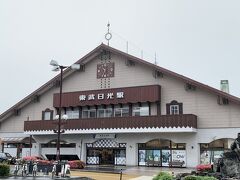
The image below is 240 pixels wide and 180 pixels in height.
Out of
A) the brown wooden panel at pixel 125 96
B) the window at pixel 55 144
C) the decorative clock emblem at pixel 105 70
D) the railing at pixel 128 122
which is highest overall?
the decorative clock emblem at pixel 105 70

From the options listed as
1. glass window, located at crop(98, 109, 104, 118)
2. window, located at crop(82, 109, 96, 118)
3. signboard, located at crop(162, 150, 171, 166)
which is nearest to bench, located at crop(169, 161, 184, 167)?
signboard, located at crop(162, 150, 171, 166)

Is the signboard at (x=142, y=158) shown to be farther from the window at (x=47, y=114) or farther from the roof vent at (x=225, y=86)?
the window at (x=47, y=114)

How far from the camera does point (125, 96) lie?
41344 millimetres

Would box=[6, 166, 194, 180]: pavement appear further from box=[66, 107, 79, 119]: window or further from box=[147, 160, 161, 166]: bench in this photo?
box=[66, 107, 79, 119]: window

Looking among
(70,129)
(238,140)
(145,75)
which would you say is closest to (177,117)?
(145,75)

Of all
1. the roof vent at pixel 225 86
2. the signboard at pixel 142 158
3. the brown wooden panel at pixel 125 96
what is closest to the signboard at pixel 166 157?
the signboard at pixel 142 158

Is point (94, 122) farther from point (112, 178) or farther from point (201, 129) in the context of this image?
point (112, 178)

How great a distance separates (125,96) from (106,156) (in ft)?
23.0

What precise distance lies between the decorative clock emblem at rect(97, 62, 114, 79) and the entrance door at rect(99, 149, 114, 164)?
8348 mm

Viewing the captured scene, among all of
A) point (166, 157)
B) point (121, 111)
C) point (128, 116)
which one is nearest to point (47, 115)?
point (121, 111)

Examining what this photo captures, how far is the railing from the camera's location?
36.8 metres

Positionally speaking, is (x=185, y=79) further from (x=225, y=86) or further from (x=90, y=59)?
(x=90, y=59)

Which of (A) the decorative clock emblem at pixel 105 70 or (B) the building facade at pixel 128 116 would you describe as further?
(A) the decorative clock emblem at pixel 105 70

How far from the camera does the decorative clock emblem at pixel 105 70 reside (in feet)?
144
